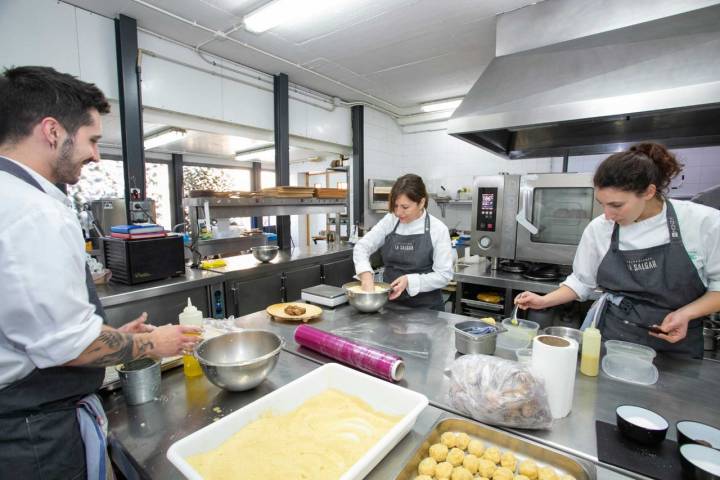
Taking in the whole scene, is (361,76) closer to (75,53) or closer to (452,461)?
(75,53)

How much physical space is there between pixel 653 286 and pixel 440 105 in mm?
4396

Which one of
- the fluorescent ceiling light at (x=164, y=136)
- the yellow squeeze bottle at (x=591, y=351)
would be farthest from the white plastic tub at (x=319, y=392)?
the fluorescent ceiling light at (x=164, y=136)

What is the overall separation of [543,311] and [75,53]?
4.30m

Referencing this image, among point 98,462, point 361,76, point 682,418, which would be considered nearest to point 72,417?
point 98,462

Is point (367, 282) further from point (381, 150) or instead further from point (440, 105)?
point (381, 150)

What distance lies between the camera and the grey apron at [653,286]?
1454 mm

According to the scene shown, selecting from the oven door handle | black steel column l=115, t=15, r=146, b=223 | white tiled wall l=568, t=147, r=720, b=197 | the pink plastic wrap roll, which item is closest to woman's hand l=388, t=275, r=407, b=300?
the pink plastic wrap roll

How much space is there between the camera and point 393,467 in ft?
2.74

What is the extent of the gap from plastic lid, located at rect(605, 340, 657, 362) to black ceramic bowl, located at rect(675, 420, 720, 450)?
0.39 metres

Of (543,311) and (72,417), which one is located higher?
(72,417)

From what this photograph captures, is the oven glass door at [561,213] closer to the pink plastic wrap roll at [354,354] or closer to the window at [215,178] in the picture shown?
the pink plastic wrap roll at [354,354]

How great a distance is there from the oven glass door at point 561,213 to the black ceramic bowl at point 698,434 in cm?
217

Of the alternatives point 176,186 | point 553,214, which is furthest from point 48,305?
point 176,186

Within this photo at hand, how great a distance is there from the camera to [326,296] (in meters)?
2.02
